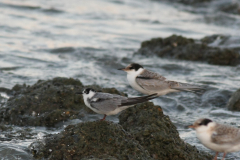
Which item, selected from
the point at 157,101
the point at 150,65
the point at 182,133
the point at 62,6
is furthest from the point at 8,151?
the point at 62,6

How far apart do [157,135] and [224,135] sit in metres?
1.00

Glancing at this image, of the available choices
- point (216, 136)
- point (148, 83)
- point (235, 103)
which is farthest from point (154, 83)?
A: point (235, 103)

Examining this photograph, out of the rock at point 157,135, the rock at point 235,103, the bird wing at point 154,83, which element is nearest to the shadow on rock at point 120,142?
the rock at point 157,135

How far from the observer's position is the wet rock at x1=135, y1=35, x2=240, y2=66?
1307 centimetres

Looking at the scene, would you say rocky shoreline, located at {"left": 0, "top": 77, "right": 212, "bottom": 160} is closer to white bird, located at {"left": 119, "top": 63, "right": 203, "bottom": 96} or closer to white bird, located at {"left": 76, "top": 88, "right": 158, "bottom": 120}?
white bird, located at {"left": 76, "top": 88, "right": 158, "bottom": 120}

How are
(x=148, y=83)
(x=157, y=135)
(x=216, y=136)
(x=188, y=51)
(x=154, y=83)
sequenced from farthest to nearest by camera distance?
(x=188, y=51) → (x=154, y=83) → (x=148, y=83) → (x=157, y=135) → (x=216, y=136)

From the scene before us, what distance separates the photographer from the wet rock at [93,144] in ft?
16.8

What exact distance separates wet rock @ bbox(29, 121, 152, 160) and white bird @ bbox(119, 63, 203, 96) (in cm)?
182

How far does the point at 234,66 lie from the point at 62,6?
1248 cm

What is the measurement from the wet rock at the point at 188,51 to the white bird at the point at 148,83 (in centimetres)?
607

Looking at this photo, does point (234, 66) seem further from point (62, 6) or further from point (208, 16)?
point (62, 6)

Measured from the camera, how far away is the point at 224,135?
5.18 m

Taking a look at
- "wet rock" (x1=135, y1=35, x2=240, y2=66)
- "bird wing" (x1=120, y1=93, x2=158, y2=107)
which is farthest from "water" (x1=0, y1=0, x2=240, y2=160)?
"bird wing" (x1=120, y1=93, x2=158, y2=107)

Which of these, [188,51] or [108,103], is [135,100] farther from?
[188,51]
